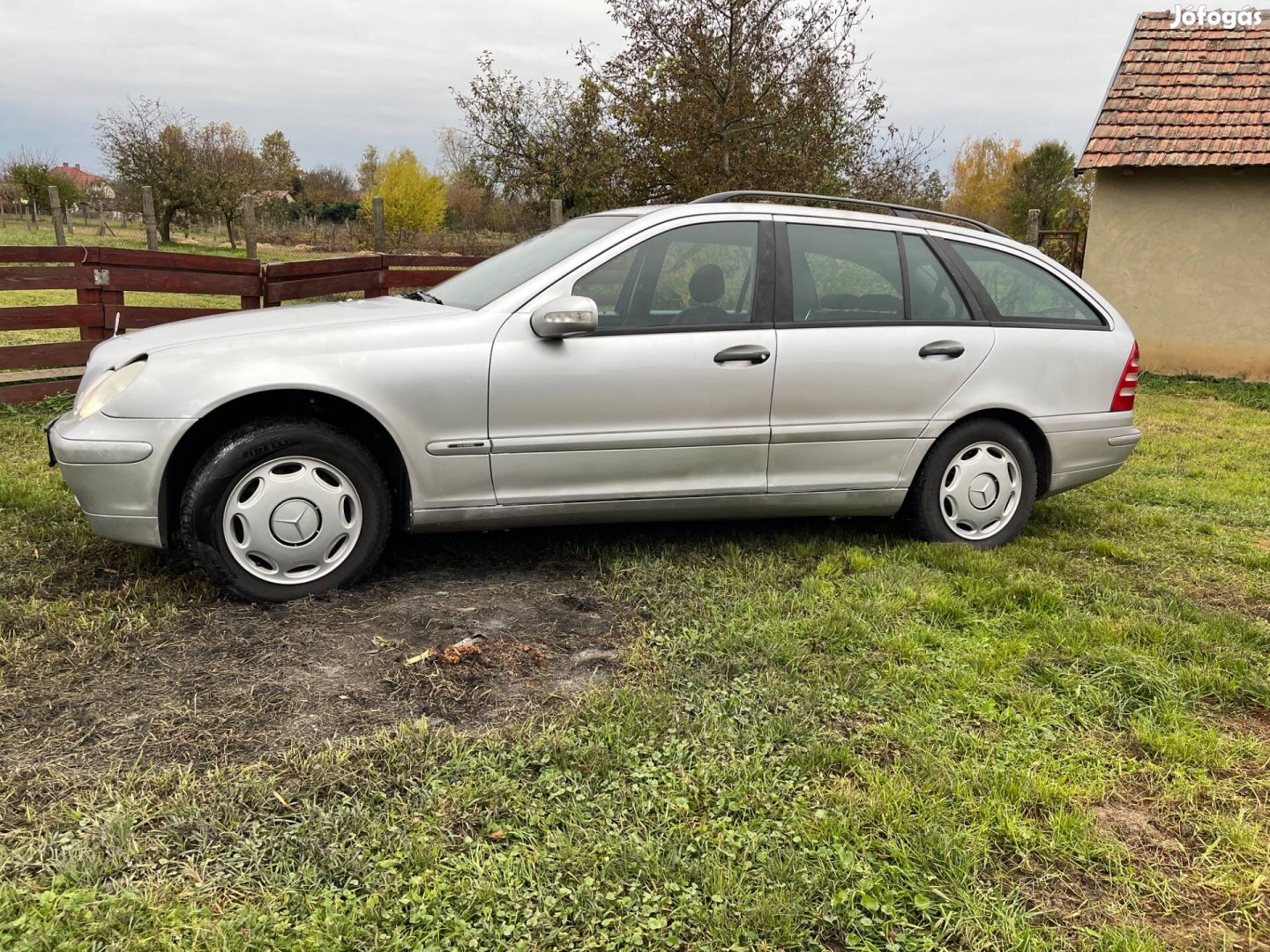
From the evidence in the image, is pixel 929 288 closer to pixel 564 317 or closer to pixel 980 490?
pixel 980 490

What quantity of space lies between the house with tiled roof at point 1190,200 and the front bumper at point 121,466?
11.9 meters

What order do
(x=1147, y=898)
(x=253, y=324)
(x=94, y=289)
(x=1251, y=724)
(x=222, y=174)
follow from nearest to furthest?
1. (x=1147, y=898)
2. (x=1251, y=724)
3. (x=253, y=324)
4. (x=94, y=289)
5. (x=222, y=174)

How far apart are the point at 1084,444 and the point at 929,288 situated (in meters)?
1.17

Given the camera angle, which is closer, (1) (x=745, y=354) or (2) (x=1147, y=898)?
(2) (x=1147, y=898)

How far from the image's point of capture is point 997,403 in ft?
14.3

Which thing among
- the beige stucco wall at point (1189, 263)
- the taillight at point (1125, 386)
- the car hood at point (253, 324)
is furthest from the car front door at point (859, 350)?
the beige stucco wall at point (1189, 263)

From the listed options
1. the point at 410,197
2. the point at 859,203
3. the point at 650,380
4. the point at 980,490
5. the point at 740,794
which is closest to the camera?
the point at 740,794

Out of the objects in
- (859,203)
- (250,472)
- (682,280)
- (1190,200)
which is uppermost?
(1190,200)

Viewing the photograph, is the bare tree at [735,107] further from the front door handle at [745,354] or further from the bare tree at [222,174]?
the bare tree at [222,174]

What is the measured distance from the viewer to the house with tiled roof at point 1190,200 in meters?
11.3

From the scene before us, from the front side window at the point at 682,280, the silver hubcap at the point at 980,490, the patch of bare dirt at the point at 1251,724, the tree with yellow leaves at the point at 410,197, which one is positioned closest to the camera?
the patch of bare dirt at the point at 1251,724

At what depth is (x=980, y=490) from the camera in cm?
449

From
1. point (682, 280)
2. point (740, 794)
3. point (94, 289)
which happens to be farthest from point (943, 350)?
point (94, 289)

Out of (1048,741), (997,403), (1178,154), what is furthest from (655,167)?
(1048,741)
